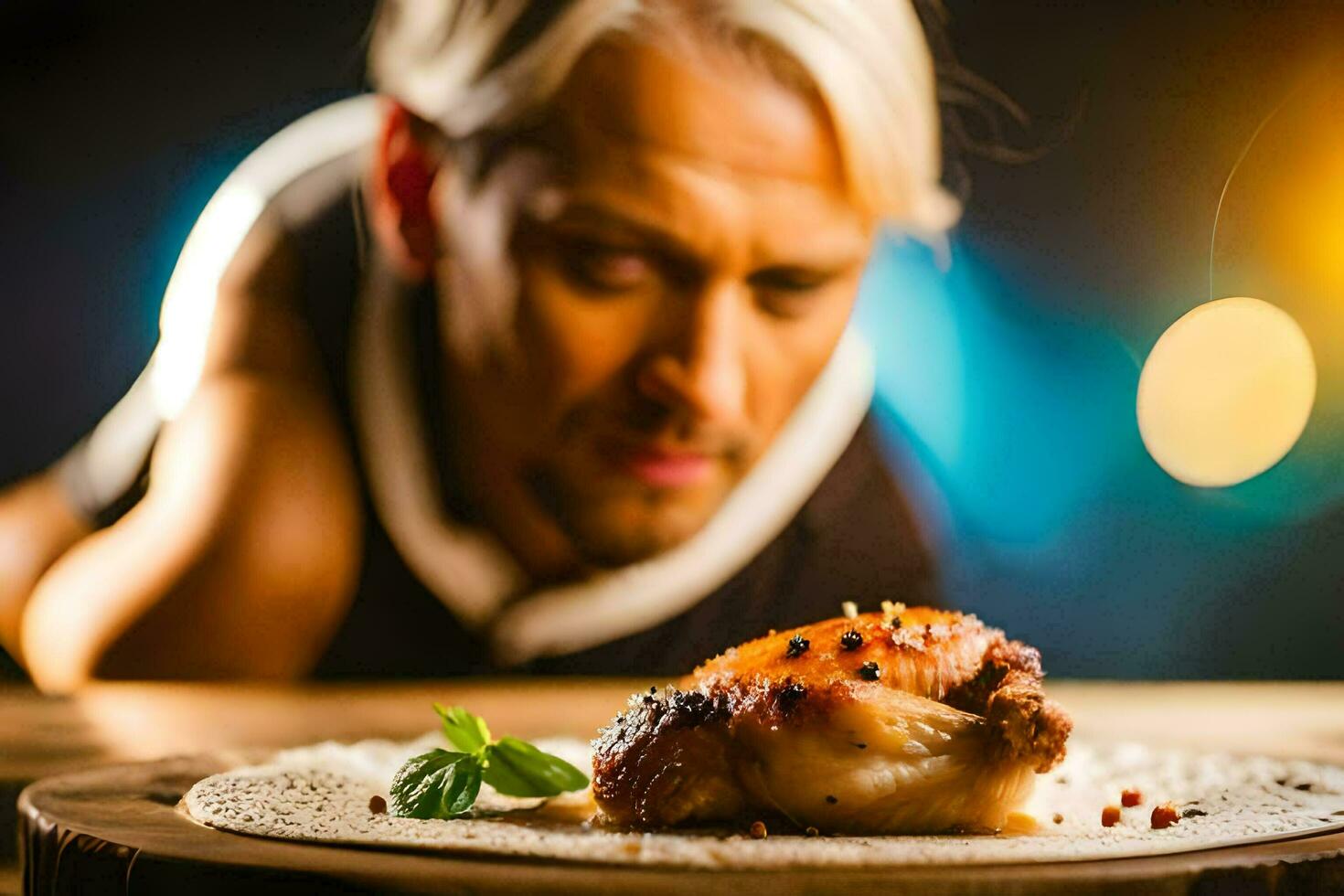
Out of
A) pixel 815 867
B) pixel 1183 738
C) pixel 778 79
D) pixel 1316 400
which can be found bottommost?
pixel 1183 738

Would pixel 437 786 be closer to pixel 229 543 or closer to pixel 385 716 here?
pixel 385 716

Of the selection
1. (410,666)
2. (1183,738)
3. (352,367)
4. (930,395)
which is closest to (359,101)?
(352,367)

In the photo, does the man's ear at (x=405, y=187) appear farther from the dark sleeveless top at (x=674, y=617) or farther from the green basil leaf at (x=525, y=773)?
the green basil leaf at (x=525, y=773)

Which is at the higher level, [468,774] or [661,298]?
[661,298]

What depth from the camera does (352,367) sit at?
13.4ft

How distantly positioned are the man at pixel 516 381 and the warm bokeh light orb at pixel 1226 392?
1.06 metres

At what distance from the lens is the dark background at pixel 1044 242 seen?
402 cm

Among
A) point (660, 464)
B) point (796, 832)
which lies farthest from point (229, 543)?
point (796, 832)

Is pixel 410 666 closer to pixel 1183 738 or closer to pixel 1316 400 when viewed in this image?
pixel 1183 738

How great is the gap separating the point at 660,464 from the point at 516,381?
58 cm

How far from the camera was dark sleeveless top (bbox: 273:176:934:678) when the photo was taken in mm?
4059

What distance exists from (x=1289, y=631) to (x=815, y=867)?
3.80 metres

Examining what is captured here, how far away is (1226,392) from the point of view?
4.31 m

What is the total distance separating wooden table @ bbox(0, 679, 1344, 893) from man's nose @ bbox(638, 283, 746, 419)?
3.27ft
